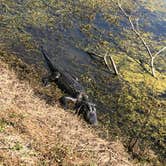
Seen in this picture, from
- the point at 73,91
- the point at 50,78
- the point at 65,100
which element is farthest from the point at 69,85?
the point at 65,100

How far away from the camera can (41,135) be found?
9617 millimetres

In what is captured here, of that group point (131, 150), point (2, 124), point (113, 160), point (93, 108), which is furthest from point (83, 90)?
point (2, 124)

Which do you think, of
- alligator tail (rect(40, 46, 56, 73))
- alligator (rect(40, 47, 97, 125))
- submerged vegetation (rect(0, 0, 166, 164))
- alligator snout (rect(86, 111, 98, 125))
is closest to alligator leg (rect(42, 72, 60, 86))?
alligator (rect(40, 47, 97, 125))

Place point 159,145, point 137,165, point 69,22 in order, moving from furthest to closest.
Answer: point 69,22, point 159,145, point 137,165

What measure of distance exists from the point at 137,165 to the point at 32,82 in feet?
16.0

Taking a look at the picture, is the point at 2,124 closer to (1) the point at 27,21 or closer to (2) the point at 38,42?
(2) the point at 38,42

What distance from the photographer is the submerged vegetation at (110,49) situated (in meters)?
13.7

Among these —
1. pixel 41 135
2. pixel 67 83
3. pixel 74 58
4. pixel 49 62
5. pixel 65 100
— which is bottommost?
pixel 74 58

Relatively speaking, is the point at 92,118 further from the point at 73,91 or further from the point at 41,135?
the point at 41,135

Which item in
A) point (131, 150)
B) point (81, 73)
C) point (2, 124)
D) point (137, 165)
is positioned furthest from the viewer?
point (81, 73)

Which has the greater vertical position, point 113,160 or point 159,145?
point 113,160

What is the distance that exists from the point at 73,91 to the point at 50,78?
3.76 feet

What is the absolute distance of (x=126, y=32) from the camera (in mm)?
21031

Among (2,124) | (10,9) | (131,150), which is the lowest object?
(10,9)
